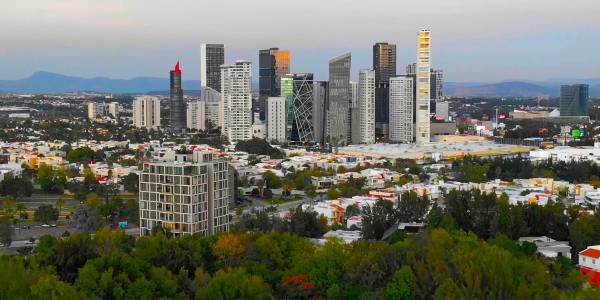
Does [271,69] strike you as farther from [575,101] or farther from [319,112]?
[575,101]

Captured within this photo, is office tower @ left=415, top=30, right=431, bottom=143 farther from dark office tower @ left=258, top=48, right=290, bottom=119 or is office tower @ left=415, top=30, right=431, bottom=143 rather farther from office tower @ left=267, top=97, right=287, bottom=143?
dark office tower @ left=258, top=48, right=290, bottom=119

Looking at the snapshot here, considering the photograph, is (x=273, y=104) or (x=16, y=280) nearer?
(x=16, y=280)

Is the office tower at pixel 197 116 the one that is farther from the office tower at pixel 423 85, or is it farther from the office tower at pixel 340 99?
the office tower at pixel 423 85

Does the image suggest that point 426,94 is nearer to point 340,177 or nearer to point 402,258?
point 340,177

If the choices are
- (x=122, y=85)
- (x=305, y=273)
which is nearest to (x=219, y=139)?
(x=305, y=273)

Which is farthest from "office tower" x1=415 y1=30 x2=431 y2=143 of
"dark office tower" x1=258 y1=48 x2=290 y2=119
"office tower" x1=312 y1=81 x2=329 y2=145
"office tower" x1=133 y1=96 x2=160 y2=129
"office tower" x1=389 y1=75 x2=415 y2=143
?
"dark office tower" x1=258 y1=48 x2=290 y2=119
